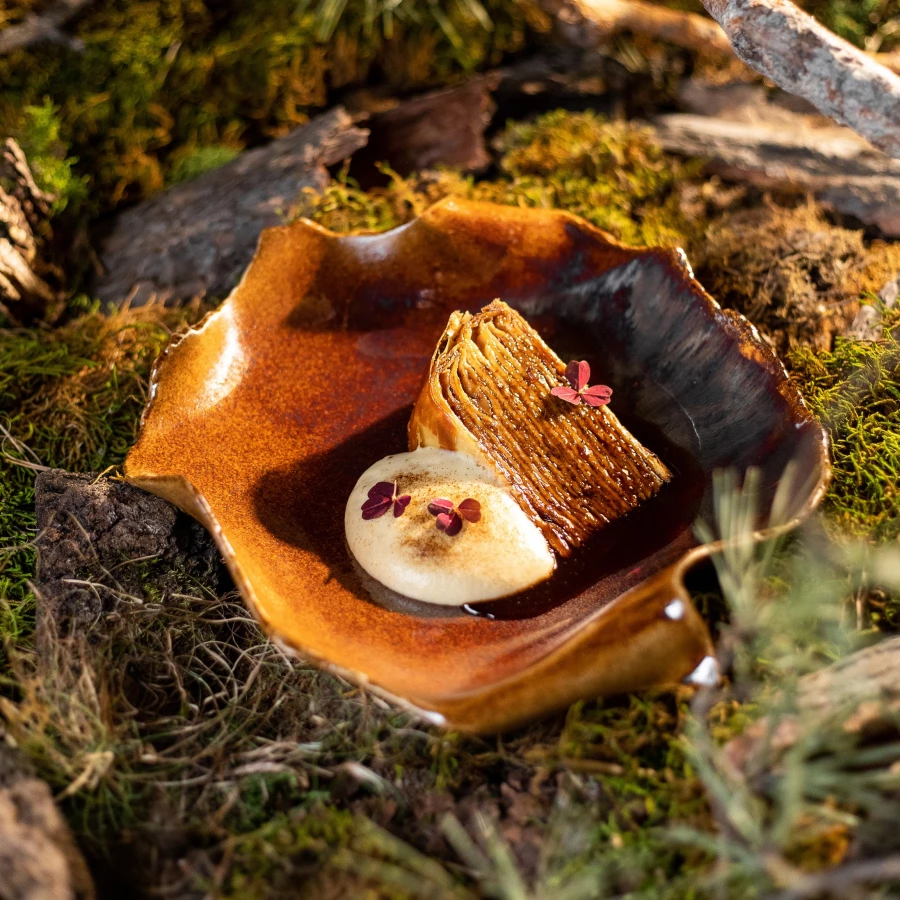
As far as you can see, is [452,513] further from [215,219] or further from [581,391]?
[215,219]

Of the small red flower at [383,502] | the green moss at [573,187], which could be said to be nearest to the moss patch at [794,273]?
the green moss at [573,187]

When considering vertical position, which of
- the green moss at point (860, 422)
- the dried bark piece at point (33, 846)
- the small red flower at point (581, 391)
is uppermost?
the small red flower at point (581, 391)

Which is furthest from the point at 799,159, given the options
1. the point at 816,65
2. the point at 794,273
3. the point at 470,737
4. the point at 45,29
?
the point at 45,29

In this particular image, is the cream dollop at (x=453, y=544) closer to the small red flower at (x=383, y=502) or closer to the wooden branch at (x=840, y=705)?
the small red flower at (x=383, y=502)

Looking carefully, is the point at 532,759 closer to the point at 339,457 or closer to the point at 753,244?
the point at 339,457

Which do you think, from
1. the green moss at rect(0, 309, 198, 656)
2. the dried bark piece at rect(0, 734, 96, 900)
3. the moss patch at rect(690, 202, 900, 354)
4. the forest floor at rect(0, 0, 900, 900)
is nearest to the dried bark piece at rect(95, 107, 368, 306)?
the forest floor at rect(0, 0, 900, 900)

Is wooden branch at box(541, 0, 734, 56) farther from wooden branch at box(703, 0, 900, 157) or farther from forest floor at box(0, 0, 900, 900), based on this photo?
wooden branch at box(703, 0, 900, 157)
